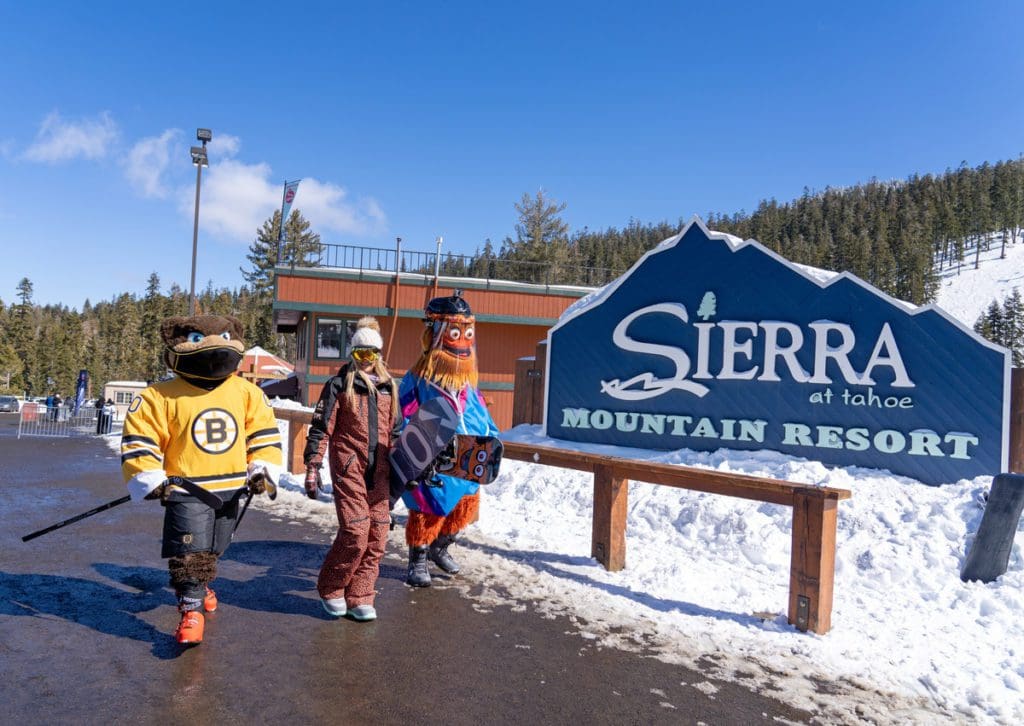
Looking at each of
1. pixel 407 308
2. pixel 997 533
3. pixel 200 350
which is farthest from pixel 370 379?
pixel 407 308

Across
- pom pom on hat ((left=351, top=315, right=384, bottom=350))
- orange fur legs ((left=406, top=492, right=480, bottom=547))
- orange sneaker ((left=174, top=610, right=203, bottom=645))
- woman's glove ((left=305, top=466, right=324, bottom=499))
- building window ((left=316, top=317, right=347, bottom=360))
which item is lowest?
orange sneaker ((left=174, top=610, right=203, bottom=645))

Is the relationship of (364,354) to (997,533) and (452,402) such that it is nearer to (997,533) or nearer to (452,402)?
(452,402)

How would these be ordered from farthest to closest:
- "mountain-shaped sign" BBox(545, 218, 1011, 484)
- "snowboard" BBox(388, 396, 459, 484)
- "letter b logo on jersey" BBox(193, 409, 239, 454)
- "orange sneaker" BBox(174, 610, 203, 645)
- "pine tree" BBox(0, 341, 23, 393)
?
"pine tree" BBox(0, 341, 23, 393), "mountain-shaped sign" BBox(545, 218, 1011, 484), "snowboard" BBox(388, 396, 459, 484), "letter b logo on jersey" BBox(193, 409, 239, 454), "orange sneaker" BBox(174, 610, 203, 645)

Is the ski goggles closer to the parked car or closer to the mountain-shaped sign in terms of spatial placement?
the mountain-shaped sign

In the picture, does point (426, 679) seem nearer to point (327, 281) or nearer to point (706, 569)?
point (706, 569)

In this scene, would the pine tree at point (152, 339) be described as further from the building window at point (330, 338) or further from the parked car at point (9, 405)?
the building window at point (330, 338)

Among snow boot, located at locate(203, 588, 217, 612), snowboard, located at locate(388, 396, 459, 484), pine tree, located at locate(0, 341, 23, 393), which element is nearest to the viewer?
snow boot, located at locate(203, 588, 217, 612)

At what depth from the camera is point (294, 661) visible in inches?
146

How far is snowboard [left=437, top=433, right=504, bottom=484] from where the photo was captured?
5.12m

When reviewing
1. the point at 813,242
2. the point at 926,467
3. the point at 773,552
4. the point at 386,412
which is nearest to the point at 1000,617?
the point at 773,552

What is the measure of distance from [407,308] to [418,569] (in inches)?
611

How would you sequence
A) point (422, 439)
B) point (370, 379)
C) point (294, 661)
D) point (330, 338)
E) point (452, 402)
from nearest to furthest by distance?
point (294, 661) → point (370, 379) → point (422, 439) → point (452, 402) → point (330, 338)

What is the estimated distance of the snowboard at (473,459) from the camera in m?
5.12

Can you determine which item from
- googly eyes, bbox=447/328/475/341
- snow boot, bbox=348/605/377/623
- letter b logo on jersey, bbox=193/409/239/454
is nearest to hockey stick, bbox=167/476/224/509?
letter b logo on jersey, bbox=193/409/239/454
